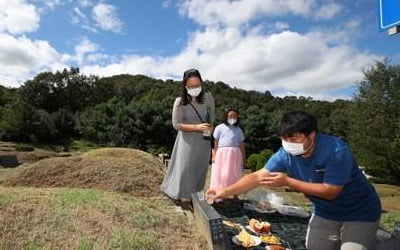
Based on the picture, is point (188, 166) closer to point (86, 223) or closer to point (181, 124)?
point (181, 124)

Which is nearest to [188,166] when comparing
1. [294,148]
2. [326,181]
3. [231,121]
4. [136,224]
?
[136,224]

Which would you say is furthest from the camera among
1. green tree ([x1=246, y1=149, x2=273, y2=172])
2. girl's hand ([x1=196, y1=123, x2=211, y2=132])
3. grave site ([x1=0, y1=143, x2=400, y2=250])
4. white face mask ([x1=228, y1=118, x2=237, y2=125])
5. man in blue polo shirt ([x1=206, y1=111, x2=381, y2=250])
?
green tree ([x1=246, y1=149, x2=273, y2=172])

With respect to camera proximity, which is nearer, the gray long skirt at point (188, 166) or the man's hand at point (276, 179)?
the man's hand at point (276, 179)

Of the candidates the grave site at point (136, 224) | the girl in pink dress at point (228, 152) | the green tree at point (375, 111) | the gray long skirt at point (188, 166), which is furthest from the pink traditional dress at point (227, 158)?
the green tree at point (375, 111)

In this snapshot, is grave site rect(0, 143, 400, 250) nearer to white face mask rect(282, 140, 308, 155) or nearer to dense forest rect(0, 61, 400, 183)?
white face mask rect(282, 140, 308, 155)

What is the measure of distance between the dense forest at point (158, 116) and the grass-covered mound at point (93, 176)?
6.23 feet

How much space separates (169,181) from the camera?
5.74 metres

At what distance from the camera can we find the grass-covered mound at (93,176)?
295 inches

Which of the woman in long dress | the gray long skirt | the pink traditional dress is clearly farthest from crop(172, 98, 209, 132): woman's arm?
the pink traditional dress

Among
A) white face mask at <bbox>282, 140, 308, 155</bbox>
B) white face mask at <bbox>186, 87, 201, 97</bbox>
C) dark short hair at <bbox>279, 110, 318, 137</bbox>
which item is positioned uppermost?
white face mask at <bbox>186, 87, 201, 97</bbox>

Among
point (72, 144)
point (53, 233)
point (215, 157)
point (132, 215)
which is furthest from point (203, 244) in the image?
point (72, 144)

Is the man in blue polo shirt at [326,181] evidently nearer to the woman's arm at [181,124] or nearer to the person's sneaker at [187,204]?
the woman's arm at [181,124]

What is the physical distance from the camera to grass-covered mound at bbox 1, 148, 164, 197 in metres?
7.48

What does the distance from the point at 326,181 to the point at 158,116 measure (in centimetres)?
3689
